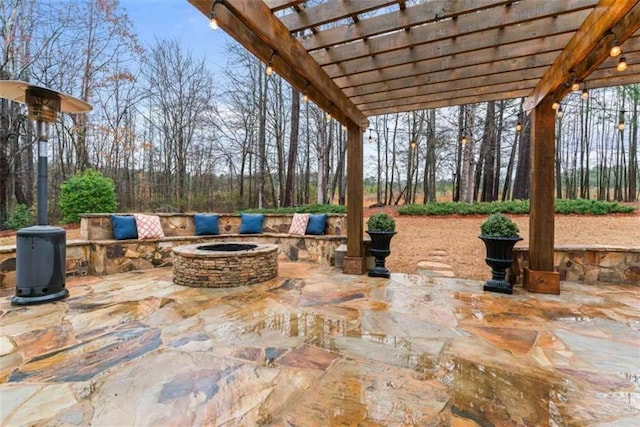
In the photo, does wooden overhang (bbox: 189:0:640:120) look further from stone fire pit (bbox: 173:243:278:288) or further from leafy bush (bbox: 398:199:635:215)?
leafy bush (bbox: 398:199:635:215)

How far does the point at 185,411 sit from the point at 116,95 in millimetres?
12098

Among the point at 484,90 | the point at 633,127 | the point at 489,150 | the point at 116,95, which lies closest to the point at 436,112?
the point at 489,150

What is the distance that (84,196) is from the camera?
7.37 metres

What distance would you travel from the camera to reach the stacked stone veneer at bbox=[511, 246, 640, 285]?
13.8 ft

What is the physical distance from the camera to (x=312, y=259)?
5.91m

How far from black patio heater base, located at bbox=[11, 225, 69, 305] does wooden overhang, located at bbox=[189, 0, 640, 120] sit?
9.91ft

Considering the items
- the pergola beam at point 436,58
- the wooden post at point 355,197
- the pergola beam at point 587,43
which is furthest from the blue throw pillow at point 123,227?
the pergola beam at point 587,43

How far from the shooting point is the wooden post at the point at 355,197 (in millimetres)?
4781

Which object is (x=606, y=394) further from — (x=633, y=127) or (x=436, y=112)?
(x=633, y=127)

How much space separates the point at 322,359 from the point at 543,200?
3.45 meters

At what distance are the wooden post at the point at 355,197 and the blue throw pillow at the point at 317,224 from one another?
4.32 ft

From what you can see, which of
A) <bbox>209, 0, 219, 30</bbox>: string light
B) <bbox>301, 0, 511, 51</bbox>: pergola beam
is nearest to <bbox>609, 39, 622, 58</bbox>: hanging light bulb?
<bbox>301, 0, 511, 51</bbox>: pergola beam

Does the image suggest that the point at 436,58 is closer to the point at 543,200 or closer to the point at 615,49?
the point at 615,49

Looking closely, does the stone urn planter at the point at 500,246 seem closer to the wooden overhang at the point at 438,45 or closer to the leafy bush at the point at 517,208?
the wooden overhang at the point at 438,45
